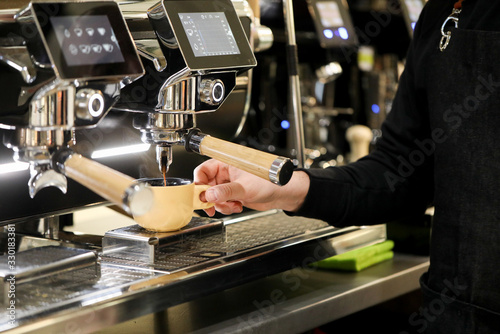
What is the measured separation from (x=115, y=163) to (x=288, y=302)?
0.39 m

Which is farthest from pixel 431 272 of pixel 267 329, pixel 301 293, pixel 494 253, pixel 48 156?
pixel 48 156

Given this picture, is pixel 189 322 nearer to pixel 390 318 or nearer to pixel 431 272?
pixel 431 272

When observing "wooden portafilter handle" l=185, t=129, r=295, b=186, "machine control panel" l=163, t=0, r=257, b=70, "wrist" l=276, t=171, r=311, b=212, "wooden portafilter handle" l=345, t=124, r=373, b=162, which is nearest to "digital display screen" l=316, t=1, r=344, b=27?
"wooden portafilter handle" l=345, t=124, r=373, b=162

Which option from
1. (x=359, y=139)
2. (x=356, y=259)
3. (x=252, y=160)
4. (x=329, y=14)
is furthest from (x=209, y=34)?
(x=359, y=139)

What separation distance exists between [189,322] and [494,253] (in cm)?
53

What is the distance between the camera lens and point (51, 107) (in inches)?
35.3

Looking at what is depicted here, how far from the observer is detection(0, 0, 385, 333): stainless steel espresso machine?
2.92 ft

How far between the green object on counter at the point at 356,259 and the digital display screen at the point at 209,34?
53cm

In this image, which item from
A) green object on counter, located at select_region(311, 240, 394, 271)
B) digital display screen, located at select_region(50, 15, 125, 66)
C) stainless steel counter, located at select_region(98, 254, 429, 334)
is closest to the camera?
digital display screen, located at select_region(50, 15, 125, 66)

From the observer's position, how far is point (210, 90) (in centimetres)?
109

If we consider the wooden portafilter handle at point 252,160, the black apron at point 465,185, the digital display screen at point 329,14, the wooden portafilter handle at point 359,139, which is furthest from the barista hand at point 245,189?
the wooden portafilter handle at point 359,139

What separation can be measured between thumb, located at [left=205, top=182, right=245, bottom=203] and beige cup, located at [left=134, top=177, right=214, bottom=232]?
0.02 m

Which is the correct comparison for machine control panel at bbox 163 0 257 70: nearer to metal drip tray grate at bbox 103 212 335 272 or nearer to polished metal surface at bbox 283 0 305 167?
metal drip tray grate at bbox 103 212 335 272

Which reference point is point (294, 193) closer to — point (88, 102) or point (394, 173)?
point (394, 173)
